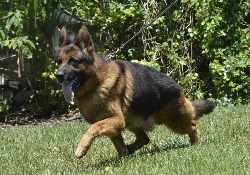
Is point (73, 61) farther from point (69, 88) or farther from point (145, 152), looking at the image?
point (145, 152)

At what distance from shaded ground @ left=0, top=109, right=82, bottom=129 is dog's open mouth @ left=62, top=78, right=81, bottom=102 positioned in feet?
18.1

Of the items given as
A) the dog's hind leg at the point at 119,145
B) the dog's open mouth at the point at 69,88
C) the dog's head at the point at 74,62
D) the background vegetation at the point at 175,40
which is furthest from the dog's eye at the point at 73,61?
the background vegetation at the point at 175,40

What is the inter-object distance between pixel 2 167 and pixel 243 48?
639cm

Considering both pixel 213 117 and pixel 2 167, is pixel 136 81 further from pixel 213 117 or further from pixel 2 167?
pixel 213 117

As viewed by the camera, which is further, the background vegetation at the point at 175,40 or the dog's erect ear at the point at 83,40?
the background vegetation at the point at 175,40

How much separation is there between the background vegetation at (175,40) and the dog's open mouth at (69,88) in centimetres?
494

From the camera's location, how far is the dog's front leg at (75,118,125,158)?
614cm

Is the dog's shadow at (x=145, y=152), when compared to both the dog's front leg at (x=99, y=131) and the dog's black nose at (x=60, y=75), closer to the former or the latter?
the dog's front leg at (x=99, y=131)

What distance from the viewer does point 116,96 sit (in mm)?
6617

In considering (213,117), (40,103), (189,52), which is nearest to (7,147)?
(213,117)

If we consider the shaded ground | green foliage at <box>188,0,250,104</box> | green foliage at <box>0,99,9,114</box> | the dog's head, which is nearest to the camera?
the dog's head

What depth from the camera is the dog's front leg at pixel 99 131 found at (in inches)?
242

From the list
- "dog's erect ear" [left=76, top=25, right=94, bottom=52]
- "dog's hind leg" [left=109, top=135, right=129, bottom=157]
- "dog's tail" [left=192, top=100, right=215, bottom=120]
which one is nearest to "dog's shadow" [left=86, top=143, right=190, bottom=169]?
"dog's hind leg" [left=109, top=135, right=129, bottom=157]

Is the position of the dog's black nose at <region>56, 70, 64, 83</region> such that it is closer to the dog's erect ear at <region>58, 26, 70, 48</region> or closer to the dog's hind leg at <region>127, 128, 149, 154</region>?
the dog's erect ear at <region>58, 26, 70, 48</region>
